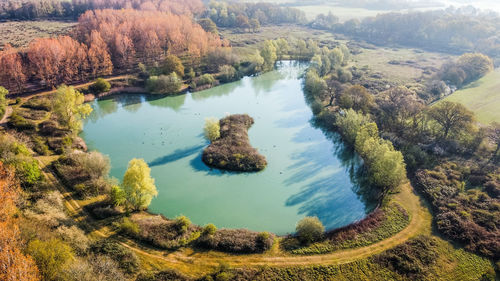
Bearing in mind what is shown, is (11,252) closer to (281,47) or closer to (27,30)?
(281,47)

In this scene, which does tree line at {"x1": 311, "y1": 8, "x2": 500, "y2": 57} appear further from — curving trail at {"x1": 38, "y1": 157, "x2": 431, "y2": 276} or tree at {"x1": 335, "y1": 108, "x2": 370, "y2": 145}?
curving trail at {"x1": 38, "y1": 157, "x2": 431, "y2": 276}

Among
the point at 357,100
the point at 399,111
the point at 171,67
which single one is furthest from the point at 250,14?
the point at 399,111

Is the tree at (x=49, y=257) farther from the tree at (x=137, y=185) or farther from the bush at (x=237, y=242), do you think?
the bush at (x=237, y=242)

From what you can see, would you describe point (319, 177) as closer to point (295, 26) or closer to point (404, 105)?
point (404, 105)

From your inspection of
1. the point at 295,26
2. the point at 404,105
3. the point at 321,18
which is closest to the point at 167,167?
the point at 404,105

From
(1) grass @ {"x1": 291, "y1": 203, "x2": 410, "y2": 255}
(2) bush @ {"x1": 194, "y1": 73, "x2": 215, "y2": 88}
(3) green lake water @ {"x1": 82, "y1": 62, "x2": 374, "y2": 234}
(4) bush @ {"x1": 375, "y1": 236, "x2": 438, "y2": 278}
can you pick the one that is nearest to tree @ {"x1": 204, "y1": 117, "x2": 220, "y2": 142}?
(3) green lake water @ {"x1": 82, "y1": 62, "x2": 374, "y2": 234}

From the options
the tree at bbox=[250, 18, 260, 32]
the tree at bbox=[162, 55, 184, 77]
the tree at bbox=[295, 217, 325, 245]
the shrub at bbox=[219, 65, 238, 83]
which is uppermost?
the tree at bbox=[250, 18, 260, 32]
